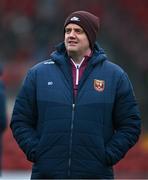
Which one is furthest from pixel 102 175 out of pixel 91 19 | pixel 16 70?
pixel 16 70

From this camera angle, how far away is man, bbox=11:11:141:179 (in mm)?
6066

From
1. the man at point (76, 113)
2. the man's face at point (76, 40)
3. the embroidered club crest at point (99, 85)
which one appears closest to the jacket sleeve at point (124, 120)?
the man at point (76, 113)

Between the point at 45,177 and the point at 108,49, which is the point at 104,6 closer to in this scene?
the point at 108,49

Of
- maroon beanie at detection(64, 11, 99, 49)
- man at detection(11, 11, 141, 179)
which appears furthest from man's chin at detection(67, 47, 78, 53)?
maroon beanie at detection(64, 11, 99, 49)

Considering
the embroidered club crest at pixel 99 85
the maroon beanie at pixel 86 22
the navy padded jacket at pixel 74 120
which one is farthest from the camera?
the maroon beanie at pixel 86 22

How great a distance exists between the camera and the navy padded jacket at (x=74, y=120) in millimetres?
6062

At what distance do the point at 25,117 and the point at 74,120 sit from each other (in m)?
0.35

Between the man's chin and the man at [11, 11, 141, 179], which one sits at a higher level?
the man's chin

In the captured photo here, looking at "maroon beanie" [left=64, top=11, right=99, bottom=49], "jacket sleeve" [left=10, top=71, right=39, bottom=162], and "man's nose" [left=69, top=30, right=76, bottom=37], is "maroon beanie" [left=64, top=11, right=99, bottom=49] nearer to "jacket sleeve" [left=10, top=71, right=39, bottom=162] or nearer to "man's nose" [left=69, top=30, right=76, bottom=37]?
"man's nose" [left=69, top=30, right=76, bottom=37]

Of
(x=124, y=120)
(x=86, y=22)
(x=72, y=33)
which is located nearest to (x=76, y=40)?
(x=72, y=33)

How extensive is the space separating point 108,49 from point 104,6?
1.46 metres

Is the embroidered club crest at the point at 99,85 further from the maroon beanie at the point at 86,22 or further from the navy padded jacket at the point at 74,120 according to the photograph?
the maroon beanie at the point at 86,22

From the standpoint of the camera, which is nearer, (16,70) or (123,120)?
(123,120)

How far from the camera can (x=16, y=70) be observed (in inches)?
703
